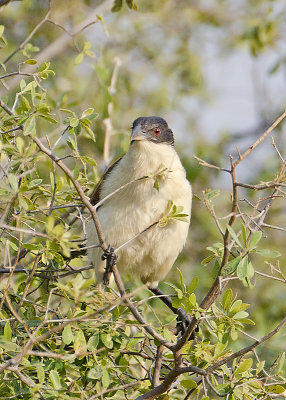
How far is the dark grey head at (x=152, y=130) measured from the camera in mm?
3768

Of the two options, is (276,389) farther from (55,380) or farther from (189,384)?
(55,380)

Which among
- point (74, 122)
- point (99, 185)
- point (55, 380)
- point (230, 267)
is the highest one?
point (74, 122)

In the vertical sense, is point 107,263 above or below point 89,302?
below

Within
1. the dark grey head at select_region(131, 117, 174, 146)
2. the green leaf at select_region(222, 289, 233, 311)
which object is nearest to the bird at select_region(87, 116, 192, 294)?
the dark grey head at select_region(131, 117, 174, 146)

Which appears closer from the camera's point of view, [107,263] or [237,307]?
[237,307]

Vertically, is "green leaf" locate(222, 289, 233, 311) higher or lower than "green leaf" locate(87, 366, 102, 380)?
→ higher

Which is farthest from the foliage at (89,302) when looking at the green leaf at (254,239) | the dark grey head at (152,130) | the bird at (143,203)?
the dark grey head at (152,130)

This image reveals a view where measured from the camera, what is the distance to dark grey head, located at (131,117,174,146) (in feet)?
12.4

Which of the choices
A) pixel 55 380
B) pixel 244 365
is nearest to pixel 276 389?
pixel 244 365

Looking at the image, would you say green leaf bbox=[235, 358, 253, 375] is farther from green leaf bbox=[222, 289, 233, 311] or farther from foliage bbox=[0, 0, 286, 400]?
green leaf bbox=[222, 289, 233, 311]

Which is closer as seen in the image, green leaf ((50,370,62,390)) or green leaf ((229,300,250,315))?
green leaf ((50,370,62,390))

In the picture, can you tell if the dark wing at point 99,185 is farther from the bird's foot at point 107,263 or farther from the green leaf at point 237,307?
the green leaf at point 237,307

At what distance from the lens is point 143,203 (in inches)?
138

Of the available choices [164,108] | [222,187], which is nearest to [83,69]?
[164,108]
